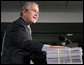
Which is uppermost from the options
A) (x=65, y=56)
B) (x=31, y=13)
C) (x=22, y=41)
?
(x=31, y=13)

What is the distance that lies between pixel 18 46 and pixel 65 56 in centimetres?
34

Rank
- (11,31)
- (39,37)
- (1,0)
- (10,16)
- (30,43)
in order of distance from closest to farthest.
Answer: (30,43)
(11,31)
(1,0)
(10,16)
(39,37)

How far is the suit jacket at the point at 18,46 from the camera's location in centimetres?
115

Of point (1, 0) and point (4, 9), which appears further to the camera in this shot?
point (4, 9)

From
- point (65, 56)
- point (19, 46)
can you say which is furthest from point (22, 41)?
point (65, 56)

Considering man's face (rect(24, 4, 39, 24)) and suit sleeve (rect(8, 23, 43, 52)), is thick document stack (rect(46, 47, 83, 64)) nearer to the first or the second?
suit sleeve (rect(8, 23, 43, 52))

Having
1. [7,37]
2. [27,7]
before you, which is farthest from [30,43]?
[27,7]

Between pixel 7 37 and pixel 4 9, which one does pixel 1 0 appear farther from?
pixel 7 37

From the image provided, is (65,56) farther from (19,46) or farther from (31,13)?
(31,13)

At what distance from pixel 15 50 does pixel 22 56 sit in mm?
62

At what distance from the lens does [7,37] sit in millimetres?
1307

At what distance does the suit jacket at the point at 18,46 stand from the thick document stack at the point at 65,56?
13 cm

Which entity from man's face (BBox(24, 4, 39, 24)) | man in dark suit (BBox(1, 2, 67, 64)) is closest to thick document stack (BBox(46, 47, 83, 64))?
man in dark suit (BBox(1, 2, 67, 64))

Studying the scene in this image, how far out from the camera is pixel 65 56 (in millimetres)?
1012
